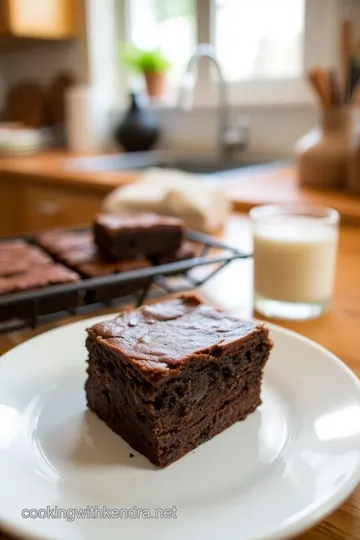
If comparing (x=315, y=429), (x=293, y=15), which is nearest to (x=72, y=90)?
(x=293, y=15)

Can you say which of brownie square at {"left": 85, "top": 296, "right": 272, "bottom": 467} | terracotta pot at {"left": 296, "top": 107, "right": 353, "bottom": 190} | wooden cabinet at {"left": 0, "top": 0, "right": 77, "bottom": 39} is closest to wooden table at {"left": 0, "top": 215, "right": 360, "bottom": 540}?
brownie square at {"left": 85, "top": 296, "right": 272, "bottom": 467}

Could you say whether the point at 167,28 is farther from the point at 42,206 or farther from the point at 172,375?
the point at 172,375

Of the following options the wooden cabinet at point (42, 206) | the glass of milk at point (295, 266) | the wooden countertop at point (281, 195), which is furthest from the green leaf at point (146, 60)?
the glass of milk at point (295, 266)

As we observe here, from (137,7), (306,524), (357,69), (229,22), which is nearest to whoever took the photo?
(306,524)

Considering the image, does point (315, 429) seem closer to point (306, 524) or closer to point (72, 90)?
point (306, 524)

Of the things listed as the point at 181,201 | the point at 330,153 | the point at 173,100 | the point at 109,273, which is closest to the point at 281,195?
the point at 330,153
